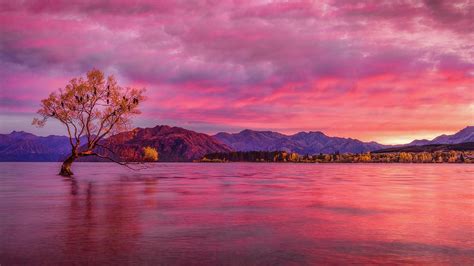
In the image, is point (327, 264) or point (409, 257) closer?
point (327, 264)

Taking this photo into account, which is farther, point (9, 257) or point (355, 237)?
point (355, 237)

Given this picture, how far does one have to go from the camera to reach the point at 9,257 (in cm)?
1415

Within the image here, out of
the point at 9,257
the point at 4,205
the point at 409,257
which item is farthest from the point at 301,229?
the point at 4,205

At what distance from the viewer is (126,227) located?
20.4 metres

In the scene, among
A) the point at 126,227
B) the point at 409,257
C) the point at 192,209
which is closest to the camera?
the point at 409,257

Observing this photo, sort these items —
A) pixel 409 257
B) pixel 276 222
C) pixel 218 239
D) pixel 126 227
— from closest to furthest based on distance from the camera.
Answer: pixel 409 257 → pixel 218 239 → pixel 126 227 → pixel 276 222

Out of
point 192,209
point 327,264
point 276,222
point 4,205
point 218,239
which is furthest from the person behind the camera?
point 4,205

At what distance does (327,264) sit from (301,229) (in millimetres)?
7052

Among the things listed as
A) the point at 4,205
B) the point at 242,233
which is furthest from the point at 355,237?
the point at 4,205

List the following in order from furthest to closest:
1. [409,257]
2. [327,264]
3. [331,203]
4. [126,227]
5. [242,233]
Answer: [331,203] < [126,227] < [242,233] < [409,257] < [327,264]

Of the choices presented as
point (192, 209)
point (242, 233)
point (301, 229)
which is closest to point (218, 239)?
point (242, 233)

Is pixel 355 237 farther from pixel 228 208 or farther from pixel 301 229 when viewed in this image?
pixel 228 208

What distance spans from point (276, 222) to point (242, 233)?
4041mm

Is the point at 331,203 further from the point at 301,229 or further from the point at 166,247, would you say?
the point at 166,247
